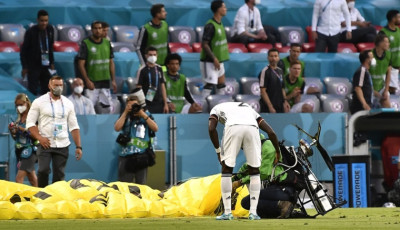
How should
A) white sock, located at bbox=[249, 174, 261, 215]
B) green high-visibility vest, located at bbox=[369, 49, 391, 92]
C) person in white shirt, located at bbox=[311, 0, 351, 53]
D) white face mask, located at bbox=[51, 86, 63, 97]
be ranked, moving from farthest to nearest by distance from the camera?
1. person in white shirt, located at bbox=[311, 0, 351, 53]
2. green high-visibility vest, located at bbox=[369, 49, 391, 92]
3. white face mask, located at bbox=[51, 86, 63, 97]
4. white sock, located at bbox=[249, 174, 261, 215]

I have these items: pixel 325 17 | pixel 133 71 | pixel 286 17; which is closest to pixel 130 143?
pixel 133 71

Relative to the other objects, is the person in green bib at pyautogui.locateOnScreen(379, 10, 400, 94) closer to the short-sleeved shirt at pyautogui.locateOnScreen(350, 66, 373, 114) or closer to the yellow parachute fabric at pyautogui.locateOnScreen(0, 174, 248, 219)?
the short-sleeved shirt at pyautogui.locateOnScreen(350, 66, 373, 114)

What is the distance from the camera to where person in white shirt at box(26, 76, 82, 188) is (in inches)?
671

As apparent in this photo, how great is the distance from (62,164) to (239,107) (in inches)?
150

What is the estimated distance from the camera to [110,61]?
2198cm

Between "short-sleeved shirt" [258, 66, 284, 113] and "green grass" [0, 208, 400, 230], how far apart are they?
6.23 metres

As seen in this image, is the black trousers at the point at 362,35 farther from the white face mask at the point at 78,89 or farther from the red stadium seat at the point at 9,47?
the white face mask at the point at 78,89

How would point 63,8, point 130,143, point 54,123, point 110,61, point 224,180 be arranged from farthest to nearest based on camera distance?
1. point 63,8
2. point 110,61
3. point 130,143
4. point 54,123
5. point 224,180

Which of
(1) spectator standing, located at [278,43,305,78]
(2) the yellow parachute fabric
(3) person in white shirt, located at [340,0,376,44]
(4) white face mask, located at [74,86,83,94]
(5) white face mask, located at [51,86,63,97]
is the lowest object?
(2) the yellow parachute fabric

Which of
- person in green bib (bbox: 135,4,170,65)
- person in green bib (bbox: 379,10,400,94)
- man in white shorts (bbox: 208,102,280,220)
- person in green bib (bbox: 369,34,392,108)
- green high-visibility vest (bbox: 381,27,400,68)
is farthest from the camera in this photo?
green high-visibility vest (bbox: 381,27,400,68)

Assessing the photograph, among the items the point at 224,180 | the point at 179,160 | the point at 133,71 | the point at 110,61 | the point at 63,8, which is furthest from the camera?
the point at 63,8

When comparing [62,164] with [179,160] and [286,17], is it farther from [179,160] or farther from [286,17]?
[286,17]

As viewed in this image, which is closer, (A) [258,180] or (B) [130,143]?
(A) [258,180]

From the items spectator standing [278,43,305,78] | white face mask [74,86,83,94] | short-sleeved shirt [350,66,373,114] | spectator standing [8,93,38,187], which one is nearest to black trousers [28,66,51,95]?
→ white face mask [74,86,83,94]
